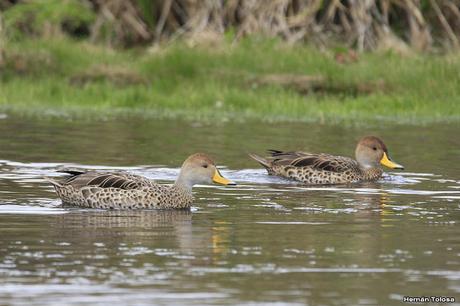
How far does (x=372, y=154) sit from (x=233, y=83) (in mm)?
7665

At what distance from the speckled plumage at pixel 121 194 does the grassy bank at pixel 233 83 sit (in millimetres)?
9337

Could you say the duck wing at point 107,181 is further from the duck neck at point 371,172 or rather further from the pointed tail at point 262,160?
the duck neck at point 371,172

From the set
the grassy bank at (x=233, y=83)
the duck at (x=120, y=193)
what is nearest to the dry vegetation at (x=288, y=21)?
the grassy bank at (x=233, y=83)

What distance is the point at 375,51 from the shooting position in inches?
1016

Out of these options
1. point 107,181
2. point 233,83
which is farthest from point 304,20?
point 107,181

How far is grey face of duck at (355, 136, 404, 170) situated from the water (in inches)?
8.7

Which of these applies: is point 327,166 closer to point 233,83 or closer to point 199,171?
point 199,171

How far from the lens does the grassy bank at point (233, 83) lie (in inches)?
938

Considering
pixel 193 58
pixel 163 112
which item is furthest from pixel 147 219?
pixel 193 58

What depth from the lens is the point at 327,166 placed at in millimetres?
17109

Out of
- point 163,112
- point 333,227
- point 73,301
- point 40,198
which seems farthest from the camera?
point 163,112

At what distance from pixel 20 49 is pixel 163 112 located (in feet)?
11.8

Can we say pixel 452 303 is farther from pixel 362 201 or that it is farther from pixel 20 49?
pixel 20 49

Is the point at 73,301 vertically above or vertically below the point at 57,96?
below
